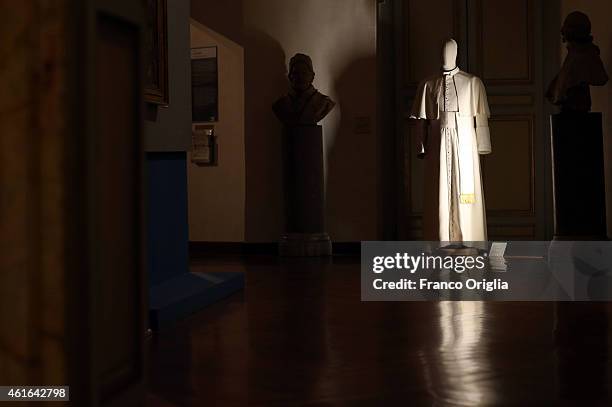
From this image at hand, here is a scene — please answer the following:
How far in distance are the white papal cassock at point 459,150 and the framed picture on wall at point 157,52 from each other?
2.69 m

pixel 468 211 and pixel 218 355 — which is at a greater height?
pixel 468 211

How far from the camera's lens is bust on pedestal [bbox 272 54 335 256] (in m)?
7.31

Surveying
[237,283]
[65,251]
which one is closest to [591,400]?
[65,251]

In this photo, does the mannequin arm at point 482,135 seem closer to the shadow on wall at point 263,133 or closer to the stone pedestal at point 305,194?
the stone pedestal at point 305,194

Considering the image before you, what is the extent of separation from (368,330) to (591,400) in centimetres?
125

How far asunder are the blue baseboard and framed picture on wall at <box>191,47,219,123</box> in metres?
3.93

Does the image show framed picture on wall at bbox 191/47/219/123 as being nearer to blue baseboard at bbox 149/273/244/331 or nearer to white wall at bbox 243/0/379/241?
white wall at bbox 243/0/379/241

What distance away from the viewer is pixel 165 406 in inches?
78.4

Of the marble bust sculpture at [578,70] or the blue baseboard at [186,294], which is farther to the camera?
the marble bust sculpture at [578,70]

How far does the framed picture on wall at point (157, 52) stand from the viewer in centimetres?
379

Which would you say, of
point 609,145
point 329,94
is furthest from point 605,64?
point 329,94

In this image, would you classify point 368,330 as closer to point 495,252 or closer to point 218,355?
point 218,355

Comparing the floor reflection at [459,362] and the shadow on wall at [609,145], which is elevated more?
the shadow on wall at [609,145]

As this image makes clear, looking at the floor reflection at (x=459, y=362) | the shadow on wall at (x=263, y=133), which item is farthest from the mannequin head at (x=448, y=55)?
the floor reflection at (x=459, y=362)
